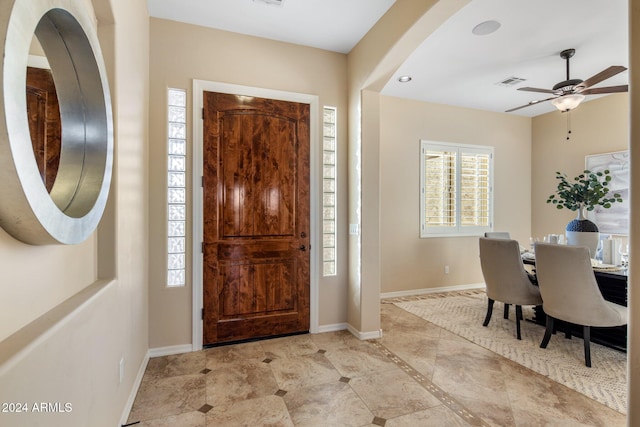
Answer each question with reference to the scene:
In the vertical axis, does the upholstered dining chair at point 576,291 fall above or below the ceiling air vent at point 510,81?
below

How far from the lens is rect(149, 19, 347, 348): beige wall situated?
288 cm

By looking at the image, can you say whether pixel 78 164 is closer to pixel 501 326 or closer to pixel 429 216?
pixel 501 326

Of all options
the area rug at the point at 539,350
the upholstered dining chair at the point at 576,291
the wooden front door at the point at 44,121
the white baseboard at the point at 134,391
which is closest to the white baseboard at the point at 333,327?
the area rug at the point at 539,350

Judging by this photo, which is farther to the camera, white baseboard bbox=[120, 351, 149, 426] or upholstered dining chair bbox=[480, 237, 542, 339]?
upholstered dining chair bbox=[480, 237, 542, 339]

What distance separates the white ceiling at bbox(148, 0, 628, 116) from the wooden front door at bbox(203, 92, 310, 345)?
0.68m

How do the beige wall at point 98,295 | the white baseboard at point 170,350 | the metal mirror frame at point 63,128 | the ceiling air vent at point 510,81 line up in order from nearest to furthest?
the metal mirror frame at point 63,128 → the beige wall at point 98,295 → the white baseboard at point 170,350 → the ceiling air vent at point 510,81

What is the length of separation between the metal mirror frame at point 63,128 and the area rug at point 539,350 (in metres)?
3.23

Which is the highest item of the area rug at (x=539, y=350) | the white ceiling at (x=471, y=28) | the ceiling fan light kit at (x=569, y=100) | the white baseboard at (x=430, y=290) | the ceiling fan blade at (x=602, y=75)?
the white ceiling at (x=471, y=28)

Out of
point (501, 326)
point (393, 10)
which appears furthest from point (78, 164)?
point (501, 326)

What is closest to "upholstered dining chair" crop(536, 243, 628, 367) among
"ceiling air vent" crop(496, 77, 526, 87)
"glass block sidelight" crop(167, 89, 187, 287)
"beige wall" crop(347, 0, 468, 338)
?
"beige wall" crop(347, 0, 468, 338)

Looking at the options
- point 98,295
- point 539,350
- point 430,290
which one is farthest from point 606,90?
point 98,295

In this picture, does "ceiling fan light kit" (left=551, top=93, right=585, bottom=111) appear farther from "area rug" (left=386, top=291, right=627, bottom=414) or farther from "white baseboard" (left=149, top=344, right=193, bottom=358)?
"white baseboard" (left=149, top=344, right=193, bottom=358)

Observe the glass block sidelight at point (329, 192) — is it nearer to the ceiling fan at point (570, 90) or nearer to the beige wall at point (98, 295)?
the beige wall at point (98, 295)

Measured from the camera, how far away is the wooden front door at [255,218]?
10.00ft
